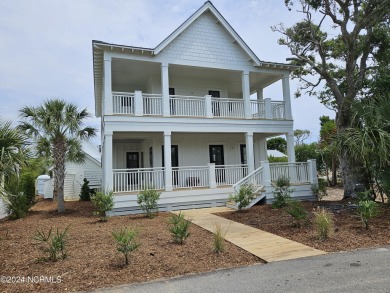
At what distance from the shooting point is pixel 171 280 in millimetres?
4617

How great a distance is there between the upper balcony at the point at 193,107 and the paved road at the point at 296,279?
9334mm

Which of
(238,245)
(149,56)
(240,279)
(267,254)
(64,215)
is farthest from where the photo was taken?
Result: (149,56)

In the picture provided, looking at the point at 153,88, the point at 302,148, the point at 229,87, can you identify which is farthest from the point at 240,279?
the point at 302,148

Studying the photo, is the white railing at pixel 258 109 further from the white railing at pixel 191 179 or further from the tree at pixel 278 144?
the tree at pixel 278 144

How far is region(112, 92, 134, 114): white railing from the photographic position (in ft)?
42.5

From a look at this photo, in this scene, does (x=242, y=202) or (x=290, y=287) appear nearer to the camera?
(x=290, y=287)

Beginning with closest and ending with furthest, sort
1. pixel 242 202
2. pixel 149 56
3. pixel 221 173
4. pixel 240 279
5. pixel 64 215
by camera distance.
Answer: pixel 240 279, pixel 242 202, pixel 64 215, pixel 149 56, pixel 221 173

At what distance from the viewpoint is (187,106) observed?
47.0 feet

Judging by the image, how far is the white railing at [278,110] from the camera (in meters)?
15.7

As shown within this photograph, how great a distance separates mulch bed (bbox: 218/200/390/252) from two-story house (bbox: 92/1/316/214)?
3.63 metres

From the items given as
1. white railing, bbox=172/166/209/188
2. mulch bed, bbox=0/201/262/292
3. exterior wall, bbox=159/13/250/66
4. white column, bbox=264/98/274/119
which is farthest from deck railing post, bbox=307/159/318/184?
mulch bed, bbox=0/201/262/292

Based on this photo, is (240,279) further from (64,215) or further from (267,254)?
(64,215)

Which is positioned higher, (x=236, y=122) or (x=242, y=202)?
(x=236, y=122)

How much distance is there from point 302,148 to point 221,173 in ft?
61.7
